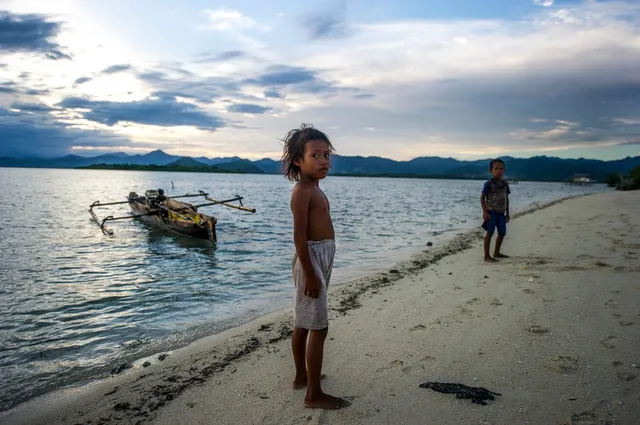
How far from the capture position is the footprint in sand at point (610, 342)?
3.79m

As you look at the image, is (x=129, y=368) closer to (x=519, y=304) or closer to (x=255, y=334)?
(x=255, y=334)

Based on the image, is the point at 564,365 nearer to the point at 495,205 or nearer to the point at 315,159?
the point at 315,159

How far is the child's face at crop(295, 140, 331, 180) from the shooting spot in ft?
10.1

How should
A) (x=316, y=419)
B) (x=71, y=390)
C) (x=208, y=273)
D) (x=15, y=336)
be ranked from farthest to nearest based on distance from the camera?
(x=208, y=273)
(x=15, y=336)
(x=71, y=390)
(x=316, y=419)

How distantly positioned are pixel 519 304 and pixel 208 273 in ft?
23.9

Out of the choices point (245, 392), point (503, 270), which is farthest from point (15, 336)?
point (503, 270)

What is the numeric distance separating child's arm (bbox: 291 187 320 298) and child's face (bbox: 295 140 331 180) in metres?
0.17

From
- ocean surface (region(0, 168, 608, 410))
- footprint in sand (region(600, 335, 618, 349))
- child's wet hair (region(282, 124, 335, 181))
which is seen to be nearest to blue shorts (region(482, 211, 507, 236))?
ocean surface (region(0, 168, 608, 410))

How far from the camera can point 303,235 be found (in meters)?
2.98

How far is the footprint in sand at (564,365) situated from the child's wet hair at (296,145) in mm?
2721

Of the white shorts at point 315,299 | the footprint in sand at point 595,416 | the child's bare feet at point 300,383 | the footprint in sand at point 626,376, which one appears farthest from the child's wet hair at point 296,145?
the footprint in sand at point 626,376

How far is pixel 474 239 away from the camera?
1355 cm

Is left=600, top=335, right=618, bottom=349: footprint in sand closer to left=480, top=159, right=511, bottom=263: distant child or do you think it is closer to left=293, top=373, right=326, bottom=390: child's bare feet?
left=293, top=373, right=326, bottom=390: child's bare feet

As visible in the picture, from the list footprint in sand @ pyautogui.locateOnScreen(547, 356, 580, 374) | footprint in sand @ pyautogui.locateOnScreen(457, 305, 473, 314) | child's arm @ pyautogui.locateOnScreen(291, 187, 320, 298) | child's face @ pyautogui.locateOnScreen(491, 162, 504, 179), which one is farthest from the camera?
child's face @ pyautogui.locateOnScreen(491, 162, 504, 179)
